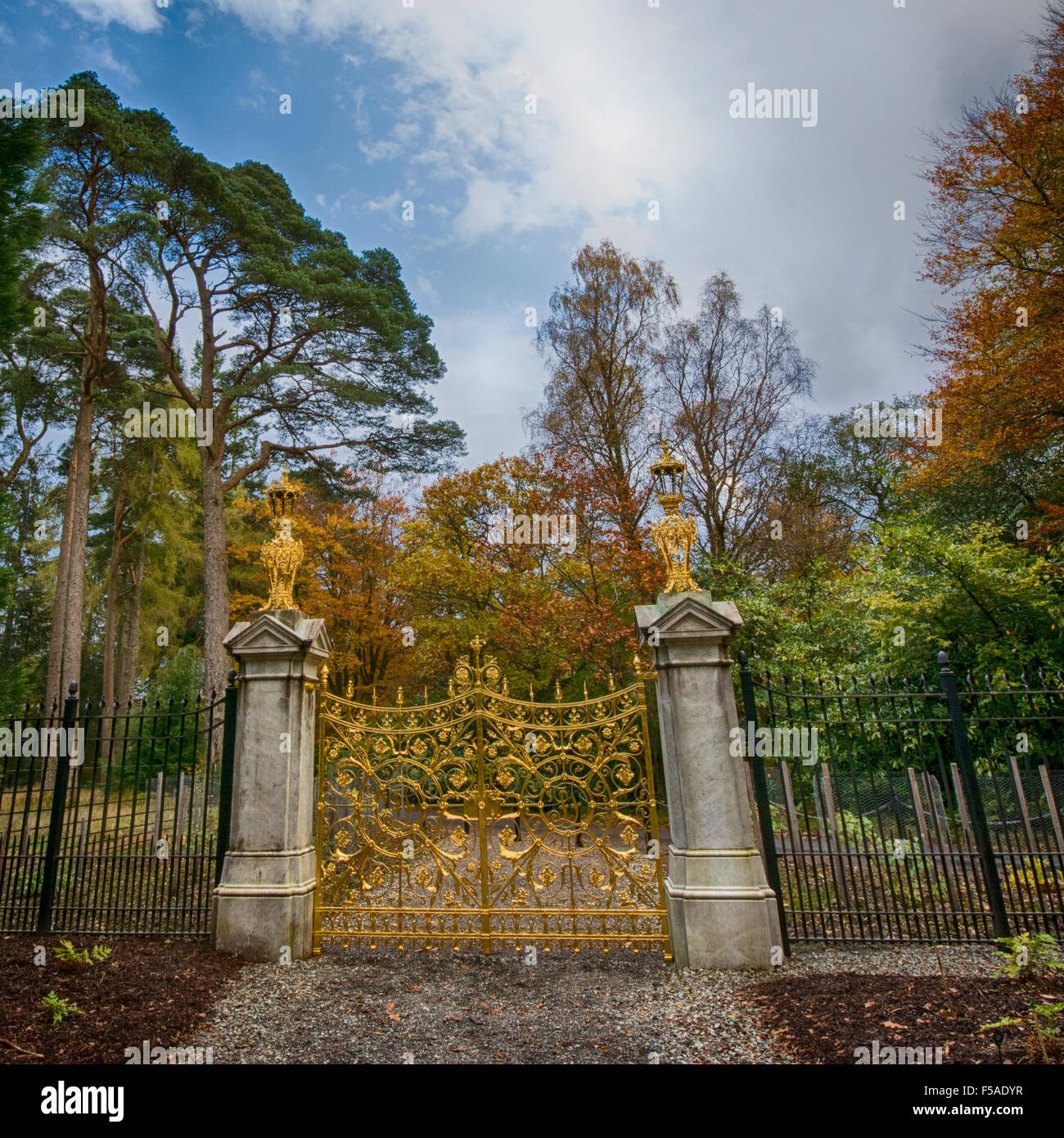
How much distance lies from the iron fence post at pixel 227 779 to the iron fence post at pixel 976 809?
583 cm

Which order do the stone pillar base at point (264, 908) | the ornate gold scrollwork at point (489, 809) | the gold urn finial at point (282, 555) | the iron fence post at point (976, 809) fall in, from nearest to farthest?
the iron fence post at point (976, 809) → the stone pillar base at point (264, 908) → the ornate gold scrollwork at point (489, 809) → the gold urn finial at point (282, 555)

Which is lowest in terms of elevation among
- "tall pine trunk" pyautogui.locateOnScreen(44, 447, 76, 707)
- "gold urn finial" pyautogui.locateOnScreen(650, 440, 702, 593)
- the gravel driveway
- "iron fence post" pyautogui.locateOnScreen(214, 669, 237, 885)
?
the gravel driveway

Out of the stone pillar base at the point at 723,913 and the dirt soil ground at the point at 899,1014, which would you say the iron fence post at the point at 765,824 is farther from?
the dirt soil ground at the point at 899,1014

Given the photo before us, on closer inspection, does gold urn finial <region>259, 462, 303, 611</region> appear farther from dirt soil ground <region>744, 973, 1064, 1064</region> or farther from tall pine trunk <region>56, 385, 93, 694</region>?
tall pine trunk <region>56, 385, 93, 694</region>

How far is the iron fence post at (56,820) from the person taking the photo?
18.5 ft

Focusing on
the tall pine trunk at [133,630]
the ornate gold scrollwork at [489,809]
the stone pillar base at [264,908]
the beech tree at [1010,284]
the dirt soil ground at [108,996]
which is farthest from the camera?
the tall pine trunk at [133,630]

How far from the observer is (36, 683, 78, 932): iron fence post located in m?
5.62

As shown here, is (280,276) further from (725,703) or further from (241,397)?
(725,703)

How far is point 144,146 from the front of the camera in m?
12.9

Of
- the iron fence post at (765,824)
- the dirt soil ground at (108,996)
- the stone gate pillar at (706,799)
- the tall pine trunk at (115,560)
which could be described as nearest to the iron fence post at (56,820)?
the dirt soil ground at (108,996)

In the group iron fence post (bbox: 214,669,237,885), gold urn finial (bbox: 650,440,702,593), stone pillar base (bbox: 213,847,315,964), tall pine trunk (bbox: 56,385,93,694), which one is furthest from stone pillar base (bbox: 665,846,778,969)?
tall pine trunk (bbox: 56,385,93,694)

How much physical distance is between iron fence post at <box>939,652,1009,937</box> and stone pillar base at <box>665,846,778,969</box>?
64.5 inches

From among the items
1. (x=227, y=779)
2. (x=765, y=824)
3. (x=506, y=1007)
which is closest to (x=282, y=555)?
(x=227, y=779)

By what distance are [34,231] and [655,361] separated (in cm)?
1217
